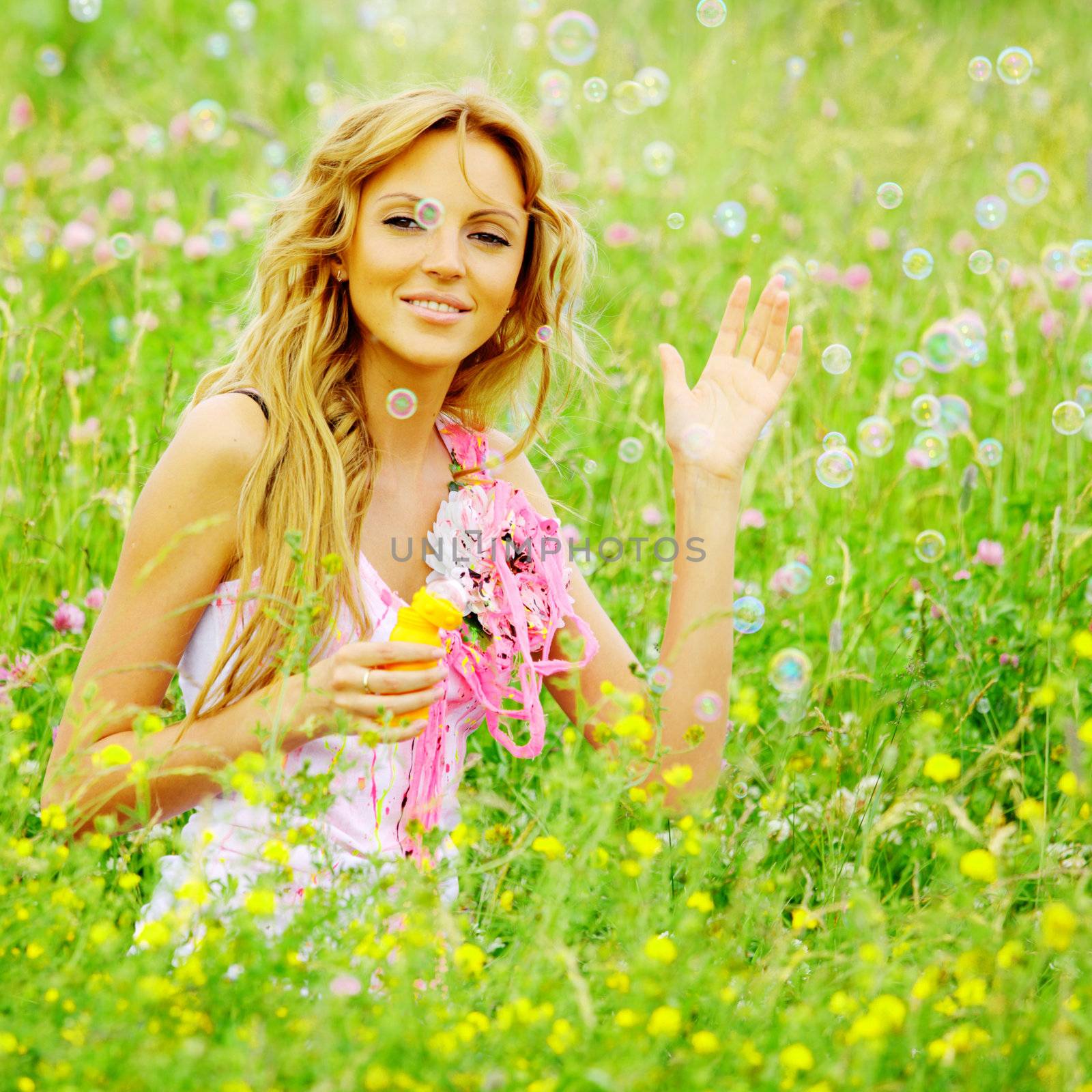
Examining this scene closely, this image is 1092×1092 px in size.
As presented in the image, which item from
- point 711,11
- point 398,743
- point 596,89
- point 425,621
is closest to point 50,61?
point 596,89

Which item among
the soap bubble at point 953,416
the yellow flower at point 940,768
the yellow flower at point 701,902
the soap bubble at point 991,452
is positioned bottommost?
the yellow flower at point 701,902

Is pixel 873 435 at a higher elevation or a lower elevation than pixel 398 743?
higher

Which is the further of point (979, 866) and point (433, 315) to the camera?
point (433, 315)

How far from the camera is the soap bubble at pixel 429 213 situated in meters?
2.18

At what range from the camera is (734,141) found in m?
5.71

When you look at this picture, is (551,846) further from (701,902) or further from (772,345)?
(772,345)

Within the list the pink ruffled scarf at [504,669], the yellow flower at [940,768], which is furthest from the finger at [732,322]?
the yellow flower at [940,768]

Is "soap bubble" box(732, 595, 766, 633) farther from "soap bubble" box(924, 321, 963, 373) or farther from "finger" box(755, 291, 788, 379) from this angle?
"soap bubble" box(924, 321, 963, 373)

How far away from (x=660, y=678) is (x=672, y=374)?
554mm

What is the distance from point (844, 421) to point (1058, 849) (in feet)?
6.50

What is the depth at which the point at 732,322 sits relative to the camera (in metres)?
2.38

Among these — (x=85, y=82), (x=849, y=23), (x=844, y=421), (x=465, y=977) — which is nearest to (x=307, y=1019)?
(x=465, y=977)

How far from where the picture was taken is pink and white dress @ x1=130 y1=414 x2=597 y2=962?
2031 millimetres

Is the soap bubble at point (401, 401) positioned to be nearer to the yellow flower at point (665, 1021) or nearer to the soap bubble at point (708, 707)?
the soap bubble at point (708, 707)
